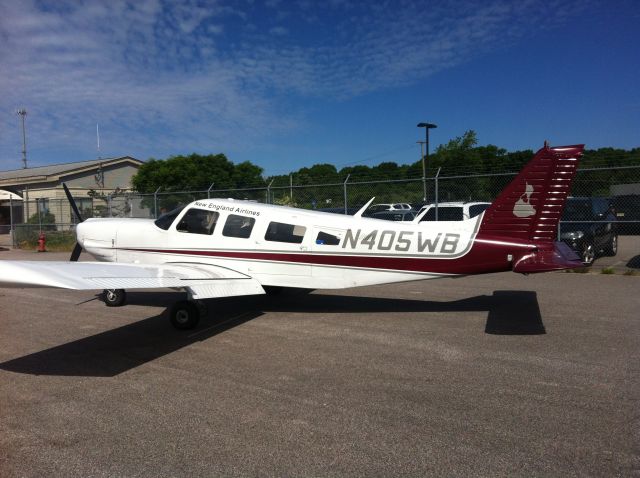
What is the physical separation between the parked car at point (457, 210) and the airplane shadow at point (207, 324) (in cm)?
503

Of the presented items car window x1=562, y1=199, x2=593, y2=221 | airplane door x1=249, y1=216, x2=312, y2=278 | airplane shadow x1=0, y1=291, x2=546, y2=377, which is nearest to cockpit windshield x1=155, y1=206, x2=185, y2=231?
airplane shadow x1=0, y1=291, x2=546, y2=377

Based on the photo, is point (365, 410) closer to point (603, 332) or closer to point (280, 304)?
point (603, 332)

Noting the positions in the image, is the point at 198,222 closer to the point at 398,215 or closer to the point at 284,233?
the point at 284,233

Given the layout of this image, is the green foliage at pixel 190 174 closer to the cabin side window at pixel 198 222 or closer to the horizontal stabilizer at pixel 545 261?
the cabin side window at pixel 198 222

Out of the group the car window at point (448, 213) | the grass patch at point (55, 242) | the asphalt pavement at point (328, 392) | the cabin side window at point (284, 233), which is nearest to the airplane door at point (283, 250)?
the cabin side window at point (284, 233)

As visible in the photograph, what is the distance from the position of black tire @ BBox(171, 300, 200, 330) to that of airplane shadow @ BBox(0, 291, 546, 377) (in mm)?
117

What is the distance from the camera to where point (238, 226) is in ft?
25.9

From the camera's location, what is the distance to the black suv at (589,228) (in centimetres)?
1275

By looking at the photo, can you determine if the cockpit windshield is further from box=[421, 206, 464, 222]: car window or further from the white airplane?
box=[421, 206, 464, 222]: car window

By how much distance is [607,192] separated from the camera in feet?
58.8

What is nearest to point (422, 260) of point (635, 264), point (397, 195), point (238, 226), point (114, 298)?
point (238, 226)

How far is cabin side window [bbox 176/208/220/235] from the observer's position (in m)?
8.02

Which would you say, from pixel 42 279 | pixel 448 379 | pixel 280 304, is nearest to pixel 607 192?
pixel 280 304

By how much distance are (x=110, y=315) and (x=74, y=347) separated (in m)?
1.90
